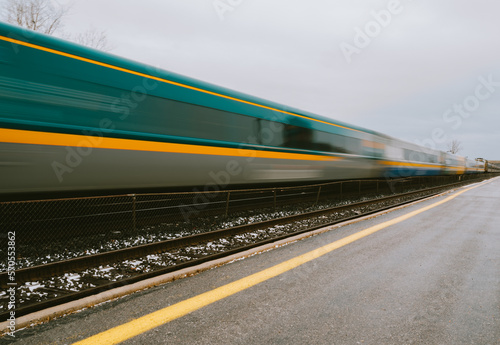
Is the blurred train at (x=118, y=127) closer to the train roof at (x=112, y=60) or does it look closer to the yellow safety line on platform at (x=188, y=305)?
the train roof at (x=112, y=60)

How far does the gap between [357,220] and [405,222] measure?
118cm

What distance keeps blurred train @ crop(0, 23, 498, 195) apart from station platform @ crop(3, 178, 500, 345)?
3.00 meters

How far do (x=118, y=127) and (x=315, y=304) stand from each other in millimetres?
4635

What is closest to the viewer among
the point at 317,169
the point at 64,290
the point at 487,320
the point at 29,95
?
the point at 487,320

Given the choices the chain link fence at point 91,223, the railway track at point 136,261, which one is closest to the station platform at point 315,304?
the railway track at point 136,261

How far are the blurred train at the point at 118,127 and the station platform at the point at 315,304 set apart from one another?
3.00m

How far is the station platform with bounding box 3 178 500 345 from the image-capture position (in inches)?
102

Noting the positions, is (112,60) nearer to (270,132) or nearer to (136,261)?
(136,261)

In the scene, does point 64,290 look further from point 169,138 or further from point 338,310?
point 169,138

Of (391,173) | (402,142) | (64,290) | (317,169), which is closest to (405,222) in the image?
(317,169)

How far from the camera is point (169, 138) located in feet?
22.0

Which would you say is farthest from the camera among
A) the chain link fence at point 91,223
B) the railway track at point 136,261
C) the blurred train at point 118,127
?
the chain link fence at point 91,223

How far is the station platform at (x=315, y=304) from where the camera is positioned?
2.59m

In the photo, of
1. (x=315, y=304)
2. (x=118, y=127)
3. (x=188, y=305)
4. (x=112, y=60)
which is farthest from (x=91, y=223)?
(x=315, y=304)
